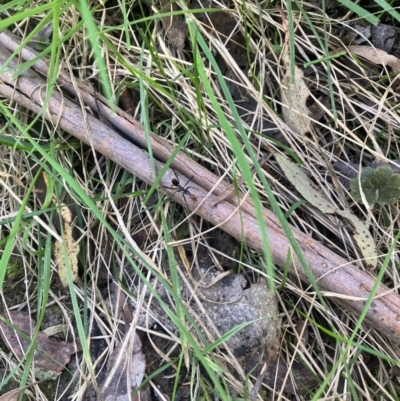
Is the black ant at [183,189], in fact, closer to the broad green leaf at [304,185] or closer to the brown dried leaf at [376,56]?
the broad green leaf at [304,185]

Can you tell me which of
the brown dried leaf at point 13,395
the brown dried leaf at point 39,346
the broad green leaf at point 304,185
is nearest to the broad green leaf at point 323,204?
the broad green leaf at point 304,185

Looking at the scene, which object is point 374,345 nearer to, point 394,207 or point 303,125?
point 394,207

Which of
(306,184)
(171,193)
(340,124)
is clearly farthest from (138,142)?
(340,124)

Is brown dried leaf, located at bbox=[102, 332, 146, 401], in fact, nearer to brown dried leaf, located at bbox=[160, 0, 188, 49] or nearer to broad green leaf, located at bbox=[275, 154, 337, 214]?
broad green leaf, located at bbox=[275, 154, 337, 214]

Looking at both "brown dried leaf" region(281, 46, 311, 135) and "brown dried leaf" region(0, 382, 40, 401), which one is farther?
"brown dried leaf" region(281, 46, 311, 135)

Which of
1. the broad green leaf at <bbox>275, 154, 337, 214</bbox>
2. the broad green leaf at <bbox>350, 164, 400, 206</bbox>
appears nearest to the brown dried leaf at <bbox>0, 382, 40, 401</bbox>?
the broad green leaf at <bbox>275, 154, 337, 214</bbox>

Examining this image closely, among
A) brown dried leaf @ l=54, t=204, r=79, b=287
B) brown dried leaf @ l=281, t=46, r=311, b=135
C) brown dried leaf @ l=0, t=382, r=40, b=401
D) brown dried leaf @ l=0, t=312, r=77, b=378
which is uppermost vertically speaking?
brown dried leaf @ l=281, t=46, r=311, b=135
